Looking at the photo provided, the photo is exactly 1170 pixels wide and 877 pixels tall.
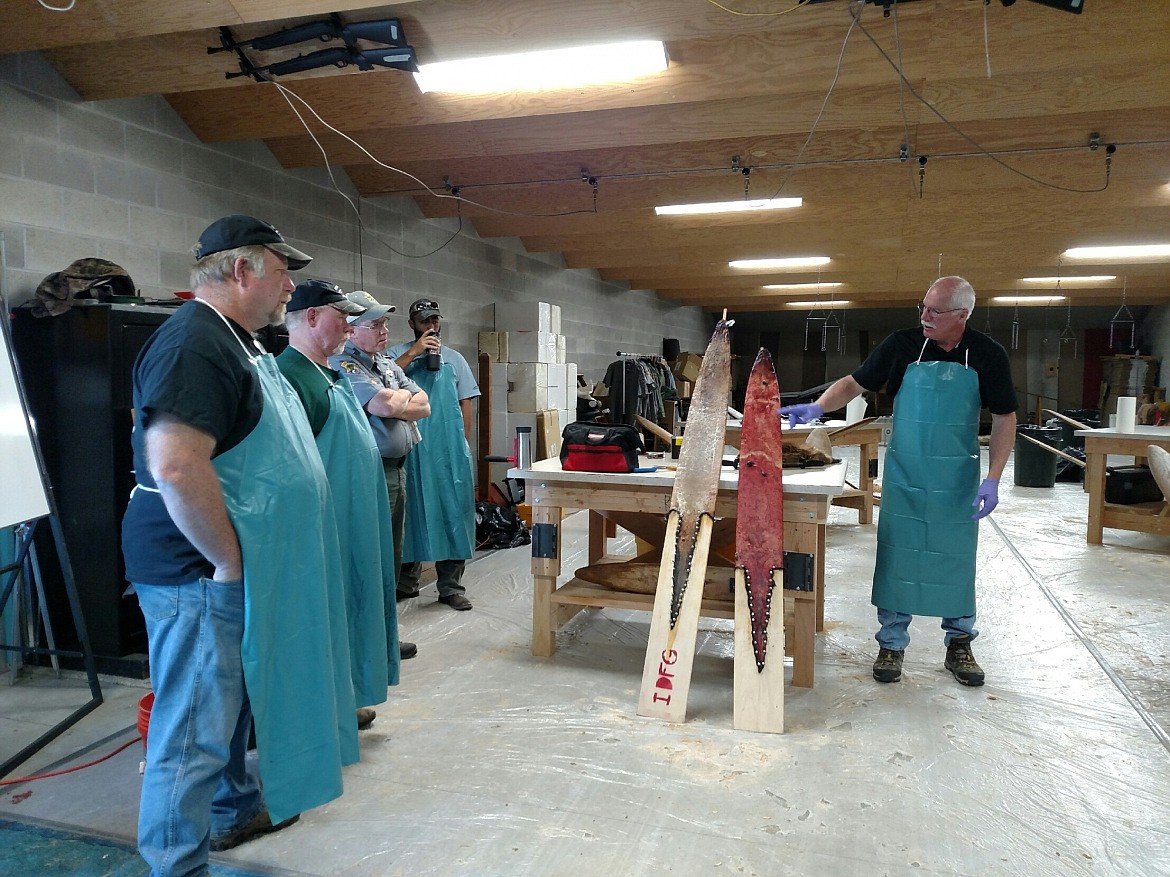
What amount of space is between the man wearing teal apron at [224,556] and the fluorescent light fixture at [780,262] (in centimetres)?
703

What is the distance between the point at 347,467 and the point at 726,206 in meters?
4.40

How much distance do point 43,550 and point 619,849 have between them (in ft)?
8.59

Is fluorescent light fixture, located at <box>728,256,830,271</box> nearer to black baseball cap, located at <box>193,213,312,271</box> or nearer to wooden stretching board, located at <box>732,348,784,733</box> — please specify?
wooden stretching board, located at <box>732,348,784,733</box>

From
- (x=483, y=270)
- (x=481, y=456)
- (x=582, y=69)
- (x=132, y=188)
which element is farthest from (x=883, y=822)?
(x=483, y=270)

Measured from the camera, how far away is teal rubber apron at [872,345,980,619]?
300 cm

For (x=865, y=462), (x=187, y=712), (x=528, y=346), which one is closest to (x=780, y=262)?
(x=865, y=462)

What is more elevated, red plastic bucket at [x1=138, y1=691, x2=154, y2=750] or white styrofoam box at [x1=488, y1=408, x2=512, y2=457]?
white styrofoam box at [x1=488, y1=408, x2=512, y2=457]

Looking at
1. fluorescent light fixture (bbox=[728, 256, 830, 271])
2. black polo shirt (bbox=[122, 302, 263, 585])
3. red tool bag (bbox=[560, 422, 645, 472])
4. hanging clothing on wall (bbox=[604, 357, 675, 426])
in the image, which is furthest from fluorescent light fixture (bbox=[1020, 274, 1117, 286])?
black polo shirt (bbox=[122, 302, 263, 585])

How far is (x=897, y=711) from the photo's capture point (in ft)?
9.27

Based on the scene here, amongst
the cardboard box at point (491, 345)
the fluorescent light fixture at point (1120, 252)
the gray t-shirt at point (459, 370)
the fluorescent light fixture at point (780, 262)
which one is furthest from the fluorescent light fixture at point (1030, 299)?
the gray t-shirt at point (459, 370)

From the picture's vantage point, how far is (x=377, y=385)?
322cm

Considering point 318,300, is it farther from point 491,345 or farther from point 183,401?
point 491,345

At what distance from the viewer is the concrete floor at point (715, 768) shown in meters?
1.96

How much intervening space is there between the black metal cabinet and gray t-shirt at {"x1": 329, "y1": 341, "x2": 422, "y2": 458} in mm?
741
